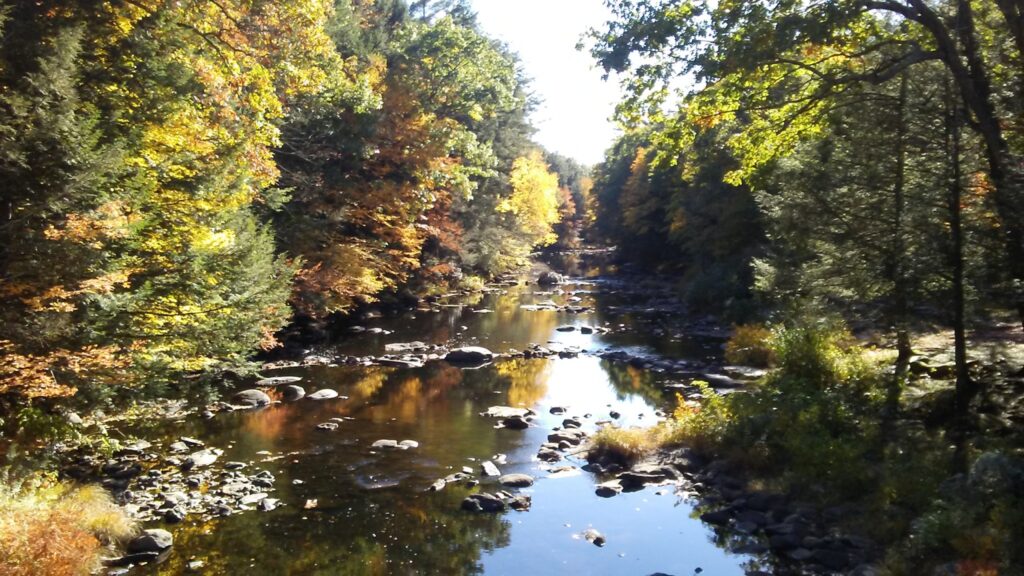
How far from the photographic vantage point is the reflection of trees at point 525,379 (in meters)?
19.3

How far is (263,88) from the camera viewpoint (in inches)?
581

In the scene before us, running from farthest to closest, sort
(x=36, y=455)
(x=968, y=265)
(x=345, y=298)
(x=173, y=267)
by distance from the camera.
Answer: (x=345, y=298), (x=173, y=267), (x=968, y=265), (x=36, y=455)

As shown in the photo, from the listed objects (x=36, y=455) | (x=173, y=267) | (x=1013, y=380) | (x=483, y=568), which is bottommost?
(x=483, y=568)

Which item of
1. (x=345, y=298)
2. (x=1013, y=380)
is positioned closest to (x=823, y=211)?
(x=1013, y=380)

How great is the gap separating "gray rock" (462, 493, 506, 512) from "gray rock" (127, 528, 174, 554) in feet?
14.1

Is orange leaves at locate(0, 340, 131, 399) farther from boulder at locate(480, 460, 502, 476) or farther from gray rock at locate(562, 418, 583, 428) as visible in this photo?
gray rock at locate(562, 418, 583, 428)

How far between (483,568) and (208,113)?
10.6 m

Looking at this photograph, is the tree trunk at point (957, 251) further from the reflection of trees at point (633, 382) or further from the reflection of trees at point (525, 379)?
the reflection of trees at point (525, 379)

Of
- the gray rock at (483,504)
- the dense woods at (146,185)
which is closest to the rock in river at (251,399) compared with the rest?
the dense woods at (146,185)

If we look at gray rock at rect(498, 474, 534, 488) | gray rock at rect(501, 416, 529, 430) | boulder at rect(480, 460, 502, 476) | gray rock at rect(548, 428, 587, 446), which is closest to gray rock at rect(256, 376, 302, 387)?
gray rock at rect(501, 416, 529, 430)

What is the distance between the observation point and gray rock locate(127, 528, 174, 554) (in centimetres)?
951

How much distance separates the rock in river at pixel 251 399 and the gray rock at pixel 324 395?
1127 mm

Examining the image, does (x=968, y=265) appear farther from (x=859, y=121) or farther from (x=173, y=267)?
(x=173, y=267)

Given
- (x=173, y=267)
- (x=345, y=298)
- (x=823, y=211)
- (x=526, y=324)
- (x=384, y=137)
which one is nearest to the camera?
(x=173, y=267)
